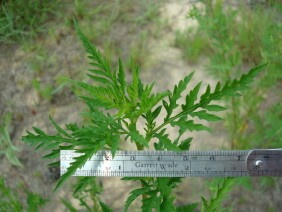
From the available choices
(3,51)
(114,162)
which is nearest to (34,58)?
(3,51)

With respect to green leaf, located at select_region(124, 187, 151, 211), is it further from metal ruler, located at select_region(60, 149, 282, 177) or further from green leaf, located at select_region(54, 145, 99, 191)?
green leaf, located at select_region(54, 145, 99, 191)

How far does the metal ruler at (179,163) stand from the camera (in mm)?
2275

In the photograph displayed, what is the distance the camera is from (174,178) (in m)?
2.15

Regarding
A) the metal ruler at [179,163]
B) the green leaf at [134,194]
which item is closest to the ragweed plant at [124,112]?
the green leaf at [134,194]

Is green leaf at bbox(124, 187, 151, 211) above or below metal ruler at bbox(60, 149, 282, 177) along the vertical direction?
below

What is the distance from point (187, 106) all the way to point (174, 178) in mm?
434

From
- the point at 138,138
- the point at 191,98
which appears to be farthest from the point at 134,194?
the point at 191,98

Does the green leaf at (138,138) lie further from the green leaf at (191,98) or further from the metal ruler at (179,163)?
the metal ruler at (179,163)

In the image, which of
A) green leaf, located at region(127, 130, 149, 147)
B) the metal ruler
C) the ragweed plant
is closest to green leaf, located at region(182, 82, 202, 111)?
the ragweed plant

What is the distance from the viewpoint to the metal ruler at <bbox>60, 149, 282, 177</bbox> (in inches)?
89.6

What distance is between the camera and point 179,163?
2301 millimetres

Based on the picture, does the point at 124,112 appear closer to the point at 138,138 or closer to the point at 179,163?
the point at 138,138

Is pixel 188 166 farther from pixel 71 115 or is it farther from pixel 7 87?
pixel 7 87

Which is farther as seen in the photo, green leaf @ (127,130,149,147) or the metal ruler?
the metal ruler
